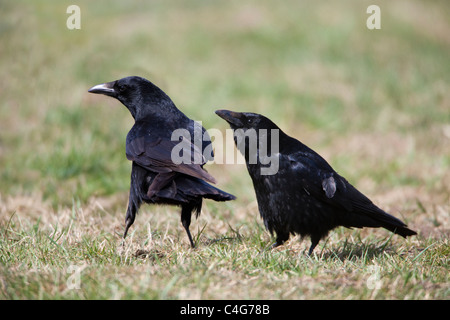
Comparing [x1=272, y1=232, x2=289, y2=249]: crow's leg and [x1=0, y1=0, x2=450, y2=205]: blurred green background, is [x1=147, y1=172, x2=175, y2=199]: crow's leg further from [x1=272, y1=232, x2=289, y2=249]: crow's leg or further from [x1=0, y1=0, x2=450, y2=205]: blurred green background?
[x1=0, y1=0, x2=450, y2=205]: blurred green background

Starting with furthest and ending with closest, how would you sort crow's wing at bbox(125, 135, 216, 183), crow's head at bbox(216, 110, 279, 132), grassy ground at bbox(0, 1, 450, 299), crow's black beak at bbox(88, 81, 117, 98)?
crow's black beak at bbox(88, 81, 117, 98)
crow's head at bbox(216, 110, 279, 132)
crow's wing at bbox(125, 135, 216, 183)
grassy ground at bbox(0, 1, 450, 299)

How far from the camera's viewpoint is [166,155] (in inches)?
157

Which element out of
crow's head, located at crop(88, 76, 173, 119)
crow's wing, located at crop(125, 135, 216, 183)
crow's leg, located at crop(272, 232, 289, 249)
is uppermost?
crow's head, located at crop(88, 76, 173, 119)

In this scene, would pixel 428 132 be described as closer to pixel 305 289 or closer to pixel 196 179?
pixel 196 179

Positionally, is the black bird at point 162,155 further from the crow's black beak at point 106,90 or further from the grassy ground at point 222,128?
the grassy ground at point 222,128

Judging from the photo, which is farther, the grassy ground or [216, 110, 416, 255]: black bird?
[216, 110, 416, 255]: black bird

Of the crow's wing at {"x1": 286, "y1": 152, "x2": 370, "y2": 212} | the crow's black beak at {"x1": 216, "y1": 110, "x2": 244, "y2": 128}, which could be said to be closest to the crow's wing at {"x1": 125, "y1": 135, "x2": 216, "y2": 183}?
the crow's black beak at {"x1": 216, "y1": 110, "x2": 244, "y2": 128}

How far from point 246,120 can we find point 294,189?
0.61 m

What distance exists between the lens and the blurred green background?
273 inches

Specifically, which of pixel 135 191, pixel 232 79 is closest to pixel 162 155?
pixel 135 191

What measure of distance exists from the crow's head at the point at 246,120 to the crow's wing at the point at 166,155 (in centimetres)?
34

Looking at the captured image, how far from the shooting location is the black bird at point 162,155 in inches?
154

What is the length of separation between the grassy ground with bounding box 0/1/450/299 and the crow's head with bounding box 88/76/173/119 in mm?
988

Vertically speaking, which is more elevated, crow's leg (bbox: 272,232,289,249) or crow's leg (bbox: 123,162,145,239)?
crow's leg (bbox: 123,162,145,239)
